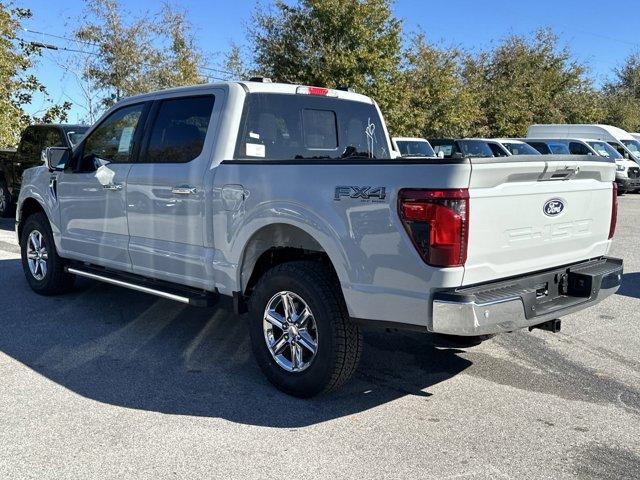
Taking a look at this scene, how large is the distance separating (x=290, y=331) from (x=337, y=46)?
60.9 ft

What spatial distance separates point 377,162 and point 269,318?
1377 millimetres

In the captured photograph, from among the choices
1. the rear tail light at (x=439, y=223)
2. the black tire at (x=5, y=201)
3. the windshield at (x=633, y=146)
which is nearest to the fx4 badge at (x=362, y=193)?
the rear tail light at (x=439, y=223)

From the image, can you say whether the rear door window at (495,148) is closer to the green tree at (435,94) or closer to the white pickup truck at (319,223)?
the green tree at (435,94)

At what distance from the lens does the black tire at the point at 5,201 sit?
43.1 ft

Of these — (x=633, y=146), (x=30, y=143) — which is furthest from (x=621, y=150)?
(x=30, y=143)

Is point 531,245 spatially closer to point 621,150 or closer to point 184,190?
point 184,190

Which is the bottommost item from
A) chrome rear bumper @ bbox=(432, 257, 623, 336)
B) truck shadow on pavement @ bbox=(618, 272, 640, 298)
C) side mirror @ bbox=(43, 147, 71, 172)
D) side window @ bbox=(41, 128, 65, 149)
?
truck shadow on pavement @ bbox=(618, 272, 640, 298)

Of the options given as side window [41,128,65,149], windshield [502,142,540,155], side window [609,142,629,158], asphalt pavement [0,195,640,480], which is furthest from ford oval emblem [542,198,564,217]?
side window [609,142,629,158]

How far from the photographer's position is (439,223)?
330 centimetres

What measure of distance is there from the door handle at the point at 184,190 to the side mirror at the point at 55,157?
74.9 inches

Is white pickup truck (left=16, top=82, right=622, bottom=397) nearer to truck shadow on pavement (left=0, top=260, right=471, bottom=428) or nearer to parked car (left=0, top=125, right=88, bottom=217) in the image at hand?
truck shadow on pavement (left=0, top=260, right=471, bottom=428)

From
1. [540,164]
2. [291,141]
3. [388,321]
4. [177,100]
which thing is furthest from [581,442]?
[177,100]

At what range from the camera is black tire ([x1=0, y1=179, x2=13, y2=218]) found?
13133mm

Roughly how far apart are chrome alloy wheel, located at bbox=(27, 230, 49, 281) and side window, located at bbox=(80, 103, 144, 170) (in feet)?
4.31
